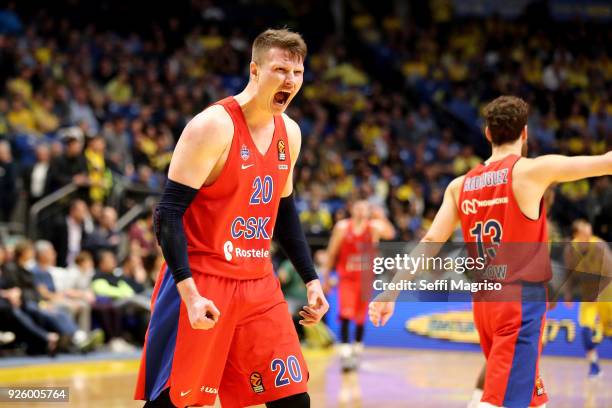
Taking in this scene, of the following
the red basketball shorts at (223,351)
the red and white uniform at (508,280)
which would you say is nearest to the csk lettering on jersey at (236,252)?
the red basketball shorts at (223,351)

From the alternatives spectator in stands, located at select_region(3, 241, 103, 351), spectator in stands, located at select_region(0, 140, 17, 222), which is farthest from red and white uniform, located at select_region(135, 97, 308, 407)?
spectator in stands, located at select_region(0, 140, 17, 222)

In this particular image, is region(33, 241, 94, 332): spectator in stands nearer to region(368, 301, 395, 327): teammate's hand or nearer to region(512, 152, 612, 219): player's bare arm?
region(368, 301, 395, 327): teammate's hand

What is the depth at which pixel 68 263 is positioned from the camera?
12562 millimetres

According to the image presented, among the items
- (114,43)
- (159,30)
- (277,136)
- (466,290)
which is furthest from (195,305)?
(159,30)

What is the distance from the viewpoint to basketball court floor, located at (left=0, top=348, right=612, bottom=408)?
325 inches

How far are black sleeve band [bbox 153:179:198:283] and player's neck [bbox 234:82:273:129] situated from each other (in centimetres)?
46

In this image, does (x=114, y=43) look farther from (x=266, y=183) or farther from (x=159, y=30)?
(x=266, y=183)

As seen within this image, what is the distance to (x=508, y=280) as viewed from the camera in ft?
14.1

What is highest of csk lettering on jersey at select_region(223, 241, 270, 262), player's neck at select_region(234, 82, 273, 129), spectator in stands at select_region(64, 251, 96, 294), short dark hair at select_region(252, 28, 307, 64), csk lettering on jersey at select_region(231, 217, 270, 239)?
short dark hair at select_region(252, 28, 307, 64)

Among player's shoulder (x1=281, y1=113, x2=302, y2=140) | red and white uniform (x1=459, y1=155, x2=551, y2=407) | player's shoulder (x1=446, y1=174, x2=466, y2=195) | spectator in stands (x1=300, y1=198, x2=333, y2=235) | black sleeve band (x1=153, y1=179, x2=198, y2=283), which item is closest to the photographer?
black sleeve band (x1=153, y1=179, x2=198, y2=283)

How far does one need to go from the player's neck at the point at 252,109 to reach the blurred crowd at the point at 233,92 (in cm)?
735

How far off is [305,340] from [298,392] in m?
10.0

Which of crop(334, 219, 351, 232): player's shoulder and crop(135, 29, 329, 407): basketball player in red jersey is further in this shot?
crop(334, 219, 351, 232): player's shoulder

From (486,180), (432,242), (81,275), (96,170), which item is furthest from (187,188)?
(96,170)
